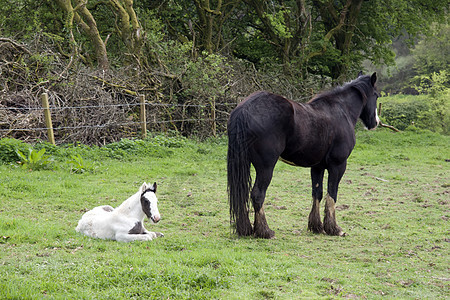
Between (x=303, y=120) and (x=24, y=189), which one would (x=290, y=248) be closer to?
(x=303, y=120)

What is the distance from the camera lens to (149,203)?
17.2 feet

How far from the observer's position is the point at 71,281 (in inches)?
152

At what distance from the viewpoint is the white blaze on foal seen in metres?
5.26

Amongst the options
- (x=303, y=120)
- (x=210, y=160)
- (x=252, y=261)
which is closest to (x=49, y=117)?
(x=210, y=160)

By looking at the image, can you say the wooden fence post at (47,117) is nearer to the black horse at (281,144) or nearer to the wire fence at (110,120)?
the wire fence at (110,120)

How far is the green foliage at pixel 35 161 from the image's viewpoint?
9.39m

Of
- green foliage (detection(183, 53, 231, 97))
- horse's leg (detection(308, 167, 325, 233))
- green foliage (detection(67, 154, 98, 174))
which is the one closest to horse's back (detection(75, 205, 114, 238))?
horse's leg (detection(308, 167, 325, 233))

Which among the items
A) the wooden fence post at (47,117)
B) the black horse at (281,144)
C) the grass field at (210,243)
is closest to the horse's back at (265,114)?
the black horse at (281,144)

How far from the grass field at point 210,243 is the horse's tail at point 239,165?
1.53 ft

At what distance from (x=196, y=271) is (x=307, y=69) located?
18676 millimetres

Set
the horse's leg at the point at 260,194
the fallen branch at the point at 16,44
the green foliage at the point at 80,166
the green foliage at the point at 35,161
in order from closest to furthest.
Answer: the horse's leg at the point at 260,194
the green foliage at the point at 35,161
the green foliage at the point at 80,166
the fallen branch at the point at 16,44

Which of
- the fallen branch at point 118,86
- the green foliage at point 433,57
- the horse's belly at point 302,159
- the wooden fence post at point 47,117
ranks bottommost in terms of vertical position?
the horse's belly at point 302,159

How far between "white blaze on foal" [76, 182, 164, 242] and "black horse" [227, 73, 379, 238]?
1.01 metres

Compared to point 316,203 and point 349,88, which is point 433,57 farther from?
point 316,203
